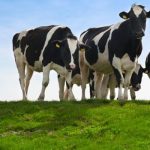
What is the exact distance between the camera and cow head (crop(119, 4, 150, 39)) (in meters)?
23.8

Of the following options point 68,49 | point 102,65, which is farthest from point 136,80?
point 68,49

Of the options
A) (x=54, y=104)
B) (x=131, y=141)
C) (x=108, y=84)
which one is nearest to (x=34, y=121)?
(x=54, y=104)

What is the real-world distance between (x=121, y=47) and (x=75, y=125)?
20.5 feet

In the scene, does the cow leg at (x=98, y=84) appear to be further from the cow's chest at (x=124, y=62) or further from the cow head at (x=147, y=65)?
the cow head at (x=147, y=65)

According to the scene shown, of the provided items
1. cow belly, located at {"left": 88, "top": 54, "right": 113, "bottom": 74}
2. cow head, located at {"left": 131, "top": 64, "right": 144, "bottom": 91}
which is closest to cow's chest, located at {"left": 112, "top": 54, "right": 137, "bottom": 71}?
cow belly, located at {"left": 88, "top": 54, "right": 113, "bottom": 74}

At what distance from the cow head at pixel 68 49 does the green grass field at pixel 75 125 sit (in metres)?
2.18

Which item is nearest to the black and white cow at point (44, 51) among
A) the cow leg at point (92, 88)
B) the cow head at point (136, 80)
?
the cow leg at point (92, 88)

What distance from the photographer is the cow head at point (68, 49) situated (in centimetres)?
2474

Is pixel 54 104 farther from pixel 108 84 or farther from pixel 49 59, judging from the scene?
pixel 108 84

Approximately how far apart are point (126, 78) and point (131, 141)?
325 inches

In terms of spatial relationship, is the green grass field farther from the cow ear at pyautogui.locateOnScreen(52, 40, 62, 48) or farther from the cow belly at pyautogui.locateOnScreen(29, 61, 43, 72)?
the cow belly at pyautogui.locateOnScreen(29, 61, 43, 72)

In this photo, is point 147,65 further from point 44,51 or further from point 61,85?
point 44,51

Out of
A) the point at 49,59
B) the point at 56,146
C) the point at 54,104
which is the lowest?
the point at 56,146

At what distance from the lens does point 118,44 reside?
24797 mm
